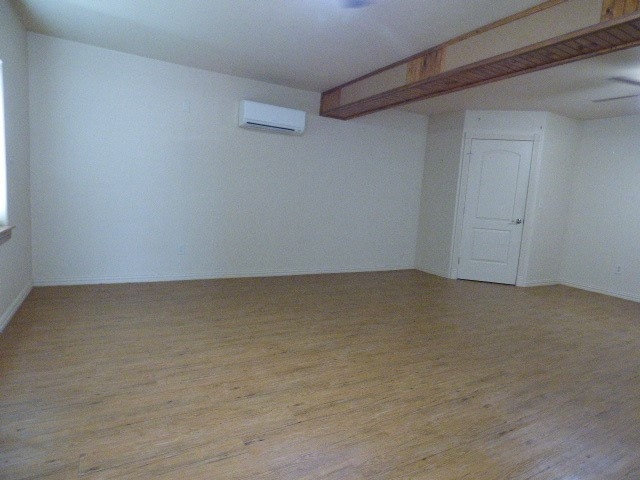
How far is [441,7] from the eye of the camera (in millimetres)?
2676

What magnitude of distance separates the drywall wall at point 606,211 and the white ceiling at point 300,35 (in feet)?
3.03

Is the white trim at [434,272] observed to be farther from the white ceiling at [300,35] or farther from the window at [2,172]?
the window at [2,172]

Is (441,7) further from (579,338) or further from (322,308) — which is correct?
(579,338)

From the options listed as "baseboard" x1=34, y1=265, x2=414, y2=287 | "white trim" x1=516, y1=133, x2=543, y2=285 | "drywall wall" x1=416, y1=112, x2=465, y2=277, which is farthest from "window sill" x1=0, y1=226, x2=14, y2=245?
"white trim" x1=516, y1=133, x2=543, y2=285

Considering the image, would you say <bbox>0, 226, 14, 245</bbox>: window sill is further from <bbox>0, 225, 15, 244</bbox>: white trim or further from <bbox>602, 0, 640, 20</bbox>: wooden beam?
<bbox>602, 0, 640, 20</bbox>: wooden beam

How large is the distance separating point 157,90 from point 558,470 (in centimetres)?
481

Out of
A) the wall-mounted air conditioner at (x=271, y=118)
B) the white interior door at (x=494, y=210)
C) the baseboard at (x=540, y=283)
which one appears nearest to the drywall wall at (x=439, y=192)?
the white interior door at (x=494, y=210)

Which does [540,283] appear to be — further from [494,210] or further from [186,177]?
[186,177]

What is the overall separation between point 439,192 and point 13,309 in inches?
217

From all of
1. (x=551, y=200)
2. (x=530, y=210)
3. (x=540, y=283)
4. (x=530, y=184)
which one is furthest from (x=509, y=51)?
(x=540, y=283)

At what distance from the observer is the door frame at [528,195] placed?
217 inches

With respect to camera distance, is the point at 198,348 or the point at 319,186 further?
the point at 319,186

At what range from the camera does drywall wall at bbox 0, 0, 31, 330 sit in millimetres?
2971

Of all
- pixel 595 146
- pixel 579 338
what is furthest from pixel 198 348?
pixel 595 146
